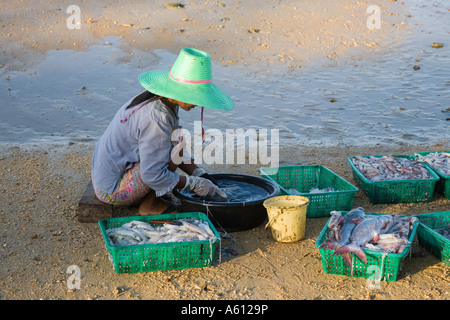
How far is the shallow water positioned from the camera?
24.2ft

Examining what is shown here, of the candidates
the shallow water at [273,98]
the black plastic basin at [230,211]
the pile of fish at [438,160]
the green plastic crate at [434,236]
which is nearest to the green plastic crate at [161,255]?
the black plastic basin at [230,211]

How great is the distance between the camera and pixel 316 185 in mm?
5531

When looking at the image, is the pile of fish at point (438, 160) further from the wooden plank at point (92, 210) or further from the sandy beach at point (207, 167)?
the wooden plank at point (92, 210)

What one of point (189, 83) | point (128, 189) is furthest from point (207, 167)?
point (189, 83)

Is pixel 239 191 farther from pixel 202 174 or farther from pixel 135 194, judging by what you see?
pixel 135 194

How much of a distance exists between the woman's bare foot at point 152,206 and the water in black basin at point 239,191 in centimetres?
21

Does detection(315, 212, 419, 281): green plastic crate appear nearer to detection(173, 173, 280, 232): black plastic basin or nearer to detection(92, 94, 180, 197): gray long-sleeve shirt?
detection(173, 173, 280, 232): black plastic basin

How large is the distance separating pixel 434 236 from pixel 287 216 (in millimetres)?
1080

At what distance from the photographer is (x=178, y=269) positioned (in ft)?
13.3

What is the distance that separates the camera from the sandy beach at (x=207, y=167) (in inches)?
152

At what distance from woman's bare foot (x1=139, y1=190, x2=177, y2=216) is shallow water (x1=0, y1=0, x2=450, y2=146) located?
92.6 inches

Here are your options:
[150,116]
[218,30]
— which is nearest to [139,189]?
[150,116]

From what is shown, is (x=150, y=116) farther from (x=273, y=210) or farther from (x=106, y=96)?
(x=106, y=96)

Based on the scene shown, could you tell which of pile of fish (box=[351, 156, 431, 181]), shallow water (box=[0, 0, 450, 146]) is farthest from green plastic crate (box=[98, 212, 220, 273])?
shallow water (box=[0, 0, 450, 146])
